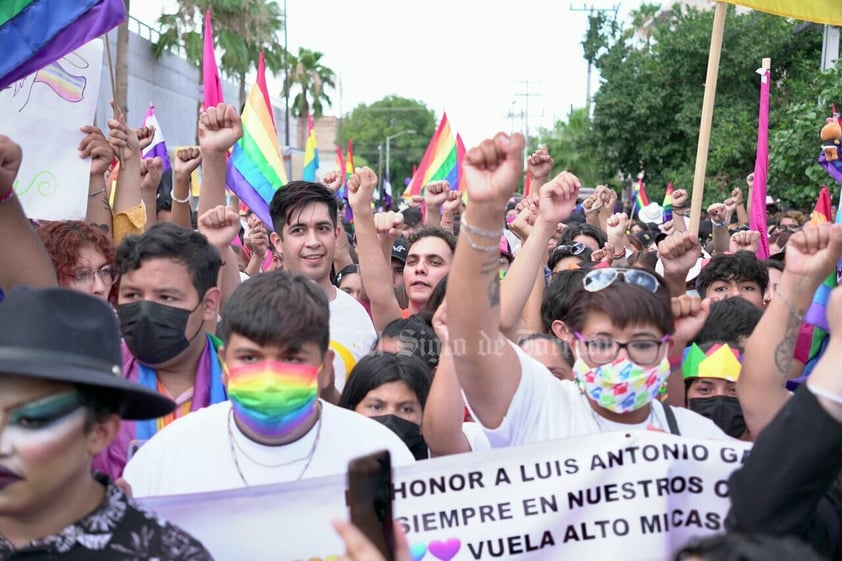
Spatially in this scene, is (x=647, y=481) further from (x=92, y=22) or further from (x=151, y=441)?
(x=92, y=22)

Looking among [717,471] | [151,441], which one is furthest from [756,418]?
[151,441]

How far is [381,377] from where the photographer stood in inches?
151

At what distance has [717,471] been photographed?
9.61 feet

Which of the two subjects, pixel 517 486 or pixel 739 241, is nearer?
pixel 517 486

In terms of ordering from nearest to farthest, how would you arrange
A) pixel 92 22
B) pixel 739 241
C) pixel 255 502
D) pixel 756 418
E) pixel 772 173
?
1. pixel 255 502
2. pixel 756 418
3. pixel 92 22
4. pixel 739 241
5. pixel 772 173

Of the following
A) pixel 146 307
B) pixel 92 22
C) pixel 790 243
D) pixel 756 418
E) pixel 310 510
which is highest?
pixel 92 22

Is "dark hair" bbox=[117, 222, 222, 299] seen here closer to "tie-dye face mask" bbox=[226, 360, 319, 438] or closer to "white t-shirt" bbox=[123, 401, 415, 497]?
"white t-shirt" bbox=[123, 401, 415, 497]

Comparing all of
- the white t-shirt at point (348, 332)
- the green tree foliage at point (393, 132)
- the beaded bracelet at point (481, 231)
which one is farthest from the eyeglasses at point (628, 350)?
the green tree foliage at point (393, 132)

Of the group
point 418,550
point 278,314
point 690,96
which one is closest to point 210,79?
point 278,314

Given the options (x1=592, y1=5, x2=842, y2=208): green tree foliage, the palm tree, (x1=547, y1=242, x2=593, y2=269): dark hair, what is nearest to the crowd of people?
(x1=547, y1=242, x2=593, y2=269): dark hair

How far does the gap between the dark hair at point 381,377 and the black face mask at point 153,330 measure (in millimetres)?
658

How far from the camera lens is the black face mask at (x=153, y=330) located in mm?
3551

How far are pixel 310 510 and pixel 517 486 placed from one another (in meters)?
0.62

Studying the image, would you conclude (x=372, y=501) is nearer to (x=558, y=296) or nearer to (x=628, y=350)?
(x=628, y=350)
